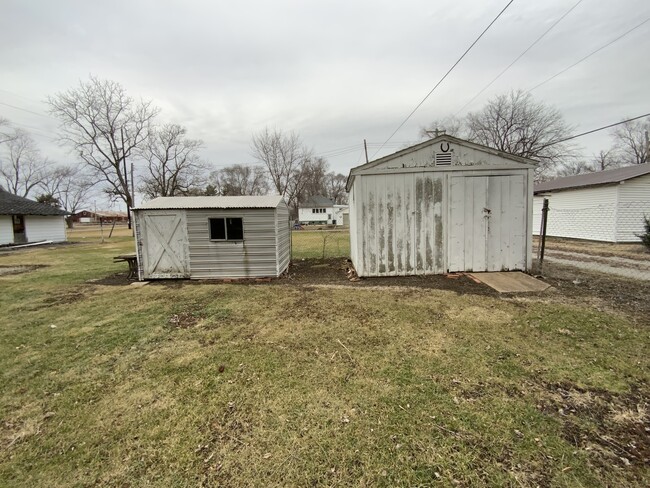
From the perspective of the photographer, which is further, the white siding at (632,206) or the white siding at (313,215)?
the white siding at (313,215)

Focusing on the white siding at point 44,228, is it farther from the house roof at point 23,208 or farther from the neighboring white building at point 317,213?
the neighboring white building at point 317,213

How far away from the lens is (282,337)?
14.1 ft

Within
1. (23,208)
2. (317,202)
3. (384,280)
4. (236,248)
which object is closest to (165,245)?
(236,248)

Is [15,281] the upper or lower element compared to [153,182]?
lower

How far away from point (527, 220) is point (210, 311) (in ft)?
25.7

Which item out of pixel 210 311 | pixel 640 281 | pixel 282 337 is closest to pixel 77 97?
pixel 210 311

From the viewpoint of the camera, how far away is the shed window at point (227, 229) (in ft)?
27.4

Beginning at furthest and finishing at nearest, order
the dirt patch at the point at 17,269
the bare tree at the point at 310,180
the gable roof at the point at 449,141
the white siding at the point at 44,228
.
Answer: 1. the bare tree at the point at 310,180
2. the white siding at the point at 44,228
3. the dirt patch at the point at 17,269
4. the gable roof at the point at 449,141

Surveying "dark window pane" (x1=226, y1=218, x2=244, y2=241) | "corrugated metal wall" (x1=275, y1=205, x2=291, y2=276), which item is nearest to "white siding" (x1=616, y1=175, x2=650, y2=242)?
"corrugated metal wall" (x1=275, y1=205, x2=291, y2=276)

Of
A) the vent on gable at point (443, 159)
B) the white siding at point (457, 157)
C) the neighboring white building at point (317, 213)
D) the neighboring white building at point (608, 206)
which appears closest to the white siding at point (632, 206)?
the neighboring white building at point (608, 206)

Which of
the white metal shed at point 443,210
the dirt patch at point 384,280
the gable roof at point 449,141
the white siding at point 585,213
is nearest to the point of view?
the dirt patch at point 384,280

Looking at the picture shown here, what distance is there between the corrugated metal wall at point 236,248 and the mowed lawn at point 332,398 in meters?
3.24

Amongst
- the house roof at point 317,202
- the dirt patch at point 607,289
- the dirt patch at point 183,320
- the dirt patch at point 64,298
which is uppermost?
the house roof at point 317,202

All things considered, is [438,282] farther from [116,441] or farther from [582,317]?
[116,441]
